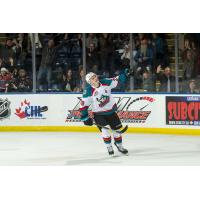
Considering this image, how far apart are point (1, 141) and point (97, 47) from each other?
10.4ft

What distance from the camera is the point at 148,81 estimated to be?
40.2 feet

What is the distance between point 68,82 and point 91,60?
0.71m

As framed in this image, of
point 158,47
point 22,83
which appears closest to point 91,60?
point 158,47

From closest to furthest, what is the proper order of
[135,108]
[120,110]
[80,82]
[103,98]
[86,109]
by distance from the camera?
[86,109]
[103,98]
[135,108]
[120,110]
[80,82]

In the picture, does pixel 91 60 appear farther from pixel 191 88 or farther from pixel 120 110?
pixel 191 88

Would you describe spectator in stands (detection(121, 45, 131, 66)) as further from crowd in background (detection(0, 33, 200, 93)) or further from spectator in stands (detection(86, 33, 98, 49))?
spectator in stands (detection(86, 33, 98, 49))

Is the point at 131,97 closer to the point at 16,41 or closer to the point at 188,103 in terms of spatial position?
the point at 188,103

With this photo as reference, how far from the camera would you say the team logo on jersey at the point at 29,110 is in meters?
12.5

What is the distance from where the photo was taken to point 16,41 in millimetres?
13094

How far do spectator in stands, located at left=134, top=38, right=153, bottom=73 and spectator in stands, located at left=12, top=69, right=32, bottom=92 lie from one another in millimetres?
2456

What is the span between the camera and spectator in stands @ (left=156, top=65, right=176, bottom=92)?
11977 mm

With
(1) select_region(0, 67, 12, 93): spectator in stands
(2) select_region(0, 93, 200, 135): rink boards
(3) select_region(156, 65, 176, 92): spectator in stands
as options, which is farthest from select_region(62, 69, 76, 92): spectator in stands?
(3) select_region(156, 65, 176, 92): spectator in stands

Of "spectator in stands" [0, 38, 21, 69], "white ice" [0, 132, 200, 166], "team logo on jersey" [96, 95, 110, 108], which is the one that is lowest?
"white ice" [0, 132, 200, 166]
